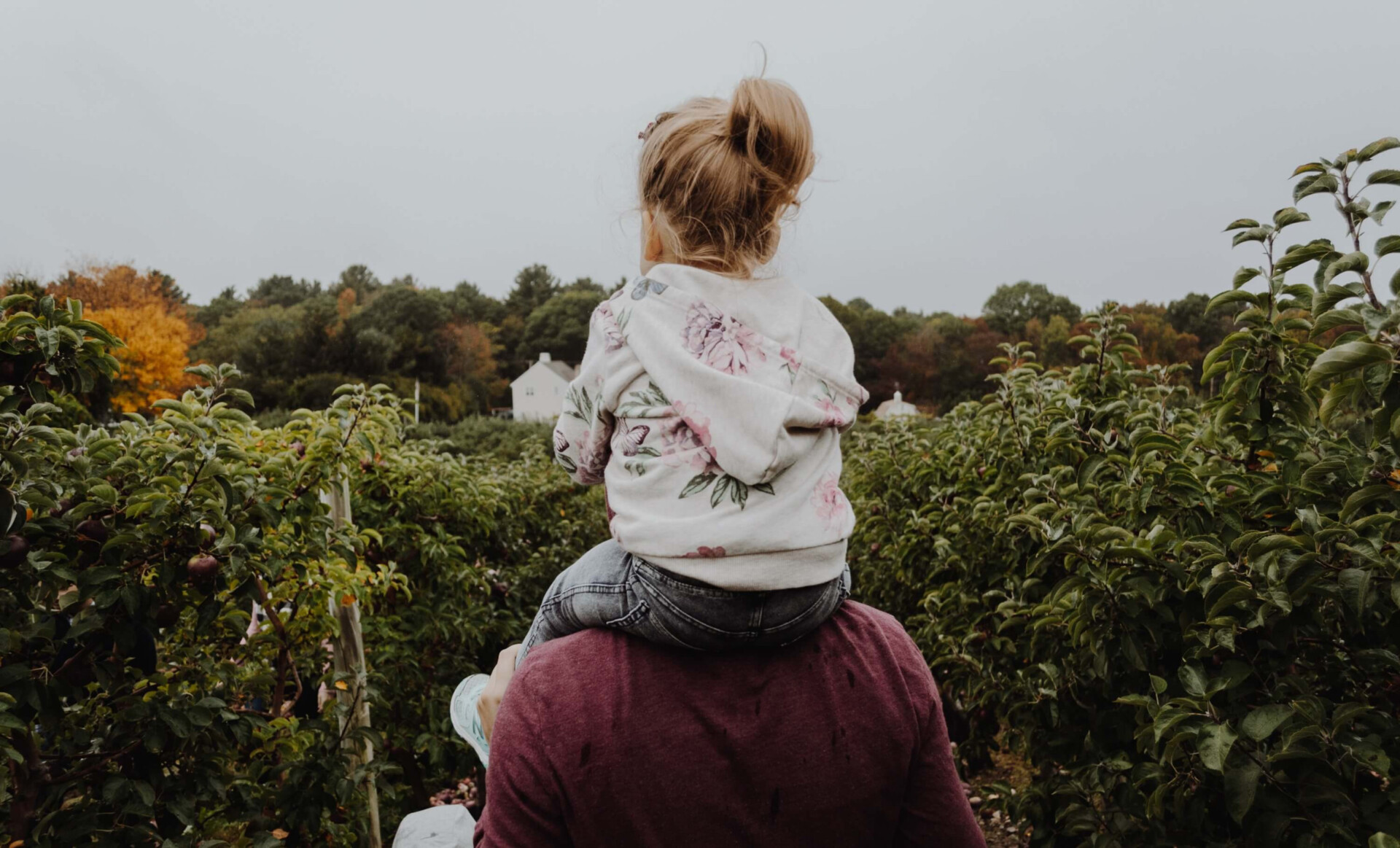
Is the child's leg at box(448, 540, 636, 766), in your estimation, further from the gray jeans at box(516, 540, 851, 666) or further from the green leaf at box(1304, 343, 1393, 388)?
the green leaf at box(1304, 343, 1393, 388)

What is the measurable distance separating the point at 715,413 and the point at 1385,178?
1.13m

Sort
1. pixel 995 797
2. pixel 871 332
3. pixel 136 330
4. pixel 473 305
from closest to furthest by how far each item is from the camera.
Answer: pixel 995 797
pixel 136 330
pixel 871 332
pixel 473 305

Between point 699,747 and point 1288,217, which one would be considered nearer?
point 699,747

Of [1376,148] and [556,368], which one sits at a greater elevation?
[556,368]

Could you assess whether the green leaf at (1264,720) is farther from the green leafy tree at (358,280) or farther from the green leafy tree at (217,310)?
the green leafy tree at (358,280)

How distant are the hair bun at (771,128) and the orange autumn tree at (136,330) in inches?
729

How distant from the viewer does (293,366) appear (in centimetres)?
3434

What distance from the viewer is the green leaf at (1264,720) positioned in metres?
1.22

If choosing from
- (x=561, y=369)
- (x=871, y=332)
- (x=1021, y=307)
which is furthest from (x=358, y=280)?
(x=1021, y=307)

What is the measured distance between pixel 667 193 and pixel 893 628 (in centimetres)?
66

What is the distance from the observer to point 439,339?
49000mm

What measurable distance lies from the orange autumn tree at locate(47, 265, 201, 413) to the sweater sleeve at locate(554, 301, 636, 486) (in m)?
18.3

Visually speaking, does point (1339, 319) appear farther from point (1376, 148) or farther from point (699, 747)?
point (699, 747)

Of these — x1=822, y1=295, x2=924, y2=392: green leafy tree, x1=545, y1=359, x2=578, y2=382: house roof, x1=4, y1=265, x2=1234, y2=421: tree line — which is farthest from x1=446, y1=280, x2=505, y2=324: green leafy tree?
x1=822, y1=295, x2=924, y2=392: green leafy tree
